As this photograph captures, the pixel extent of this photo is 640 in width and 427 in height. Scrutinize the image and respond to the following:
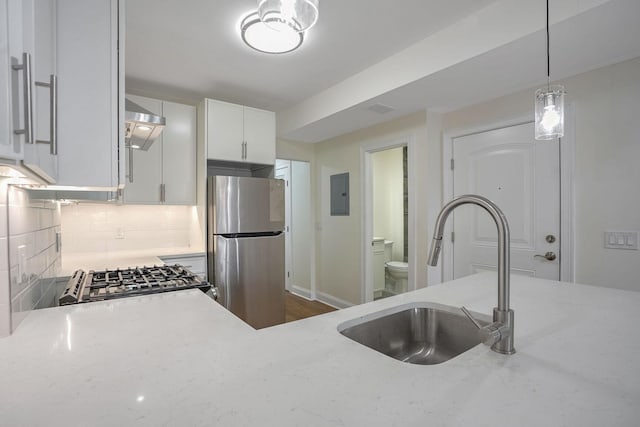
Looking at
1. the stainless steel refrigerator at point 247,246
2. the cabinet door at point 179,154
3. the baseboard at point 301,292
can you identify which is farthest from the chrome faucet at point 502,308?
the baseboard at point 301,292

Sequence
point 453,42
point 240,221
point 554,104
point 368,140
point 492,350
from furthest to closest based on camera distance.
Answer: point 368,140, point 240,221, point 453,42, point 554,104, point 492,350

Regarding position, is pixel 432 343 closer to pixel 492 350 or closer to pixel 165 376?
pixel 492 350

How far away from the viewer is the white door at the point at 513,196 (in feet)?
7.52

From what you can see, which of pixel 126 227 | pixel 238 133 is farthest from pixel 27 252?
pixel 238 133

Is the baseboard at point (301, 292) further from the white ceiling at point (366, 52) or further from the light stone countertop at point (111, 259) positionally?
the white ceiling at point (366, 52)

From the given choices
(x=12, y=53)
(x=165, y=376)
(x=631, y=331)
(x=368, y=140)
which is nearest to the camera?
(x=12, y=53)

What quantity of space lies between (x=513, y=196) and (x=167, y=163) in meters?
3.04

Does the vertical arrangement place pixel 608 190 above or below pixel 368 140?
below

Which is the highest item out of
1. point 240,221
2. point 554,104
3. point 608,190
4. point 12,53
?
point 554,104

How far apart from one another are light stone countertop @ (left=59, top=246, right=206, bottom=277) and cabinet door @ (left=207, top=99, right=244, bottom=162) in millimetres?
939

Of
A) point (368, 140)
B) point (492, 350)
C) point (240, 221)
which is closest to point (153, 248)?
point (240, 221)

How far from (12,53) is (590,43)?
249 cm

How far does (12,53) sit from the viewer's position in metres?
0.53

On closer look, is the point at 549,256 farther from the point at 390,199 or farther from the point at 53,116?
the point at 53,116
